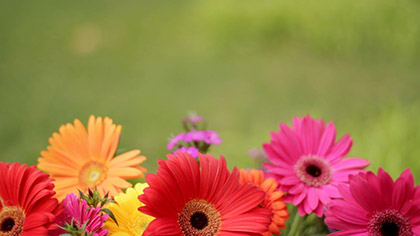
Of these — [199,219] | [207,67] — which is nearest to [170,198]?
[199,219]

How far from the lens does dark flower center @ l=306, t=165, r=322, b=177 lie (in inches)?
22.7

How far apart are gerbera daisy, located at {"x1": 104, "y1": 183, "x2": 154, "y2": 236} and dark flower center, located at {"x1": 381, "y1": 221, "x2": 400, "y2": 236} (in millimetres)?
222

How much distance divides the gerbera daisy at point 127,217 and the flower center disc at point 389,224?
8.4 inches

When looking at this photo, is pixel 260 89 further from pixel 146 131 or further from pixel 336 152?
pixel 336 152

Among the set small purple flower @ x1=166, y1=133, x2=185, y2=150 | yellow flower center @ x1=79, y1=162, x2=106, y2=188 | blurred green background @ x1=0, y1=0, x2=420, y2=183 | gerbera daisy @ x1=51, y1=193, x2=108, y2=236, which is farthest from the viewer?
blurred green background @ x1=0, y1=0, x2=420, y2=183

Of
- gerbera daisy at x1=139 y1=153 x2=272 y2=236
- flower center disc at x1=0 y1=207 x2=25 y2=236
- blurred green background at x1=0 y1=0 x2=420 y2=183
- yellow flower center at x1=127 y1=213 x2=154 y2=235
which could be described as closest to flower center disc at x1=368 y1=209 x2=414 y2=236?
gerbera daisy at x1=139 y1=153 x2=272 y2=236

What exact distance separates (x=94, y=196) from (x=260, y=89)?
2.84 metres

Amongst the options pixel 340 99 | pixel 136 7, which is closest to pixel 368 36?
pixel 340 99

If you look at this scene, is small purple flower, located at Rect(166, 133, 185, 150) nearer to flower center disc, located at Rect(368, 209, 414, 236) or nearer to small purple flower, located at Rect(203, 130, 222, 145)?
small purple flower, located at Rect(203, 130, 222, 145)

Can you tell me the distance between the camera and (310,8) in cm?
357

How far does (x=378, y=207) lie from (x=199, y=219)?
0.17m

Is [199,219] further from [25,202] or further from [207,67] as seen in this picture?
[207,67]

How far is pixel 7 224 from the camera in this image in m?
0.46

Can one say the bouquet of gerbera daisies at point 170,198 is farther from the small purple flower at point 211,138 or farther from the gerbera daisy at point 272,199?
the small purple flower at point 211,138
